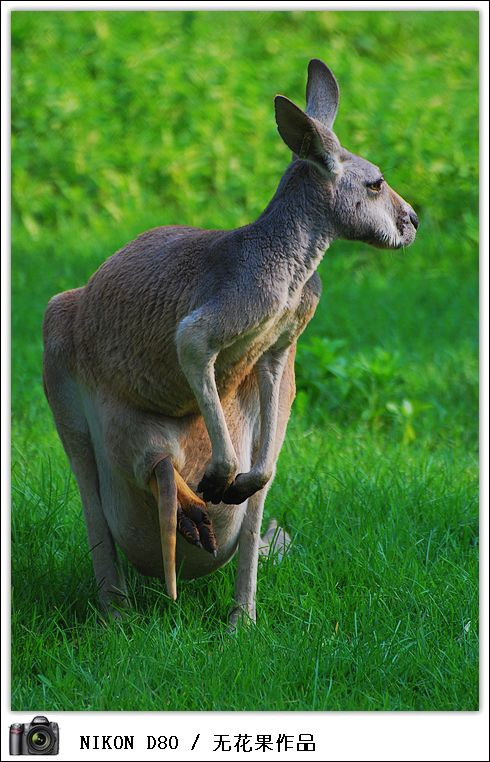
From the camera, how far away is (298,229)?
3.44 metres

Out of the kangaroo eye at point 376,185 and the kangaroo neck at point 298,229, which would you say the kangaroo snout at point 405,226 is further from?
the kangaroo neck at point 298,229

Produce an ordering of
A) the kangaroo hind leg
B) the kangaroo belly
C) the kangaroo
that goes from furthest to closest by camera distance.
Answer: the kangaroo hind leg < the kangaroo belly < the kangaroo

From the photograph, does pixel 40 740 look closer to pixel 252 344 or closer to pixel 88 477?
pixel 88 477

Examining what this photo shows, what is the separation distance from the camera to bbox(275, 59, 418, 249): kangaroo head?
3361 millimetres

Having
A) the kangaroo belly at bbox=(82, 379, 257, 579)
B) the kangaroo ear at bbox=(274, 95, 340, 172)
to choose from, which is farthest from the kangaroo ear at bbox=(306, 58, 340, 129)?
the kangaroo belly at bbox=(82, 379, 257, 579)

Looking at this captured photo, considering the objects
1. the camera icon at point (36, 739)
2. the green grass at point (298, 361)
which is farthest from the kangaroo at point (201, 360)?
the camera icon at point (36, 739)

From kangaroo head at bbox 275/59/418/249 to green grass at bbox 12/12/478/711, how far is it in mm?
1334

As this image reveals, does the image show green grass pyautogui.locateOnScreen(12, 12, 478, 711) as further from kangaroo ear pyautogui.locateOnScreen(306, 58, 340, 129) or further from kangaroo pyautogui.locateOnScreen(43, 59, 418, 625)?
kangaroo ear pyautogui.locateOnScreen(306, 58, 340, 129)

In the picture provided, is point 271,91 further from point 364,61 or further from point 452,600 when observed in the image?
point 452,600

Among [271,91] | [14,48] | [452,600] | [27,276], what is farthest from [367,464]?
[14,48]

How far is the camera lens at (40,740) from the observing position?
3.42 meters

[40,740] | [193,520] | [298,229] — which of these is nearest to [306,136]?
[298,229]

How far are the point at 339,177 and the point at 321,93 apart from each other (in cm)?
38

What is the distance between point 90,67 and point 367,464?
5.55 metres
